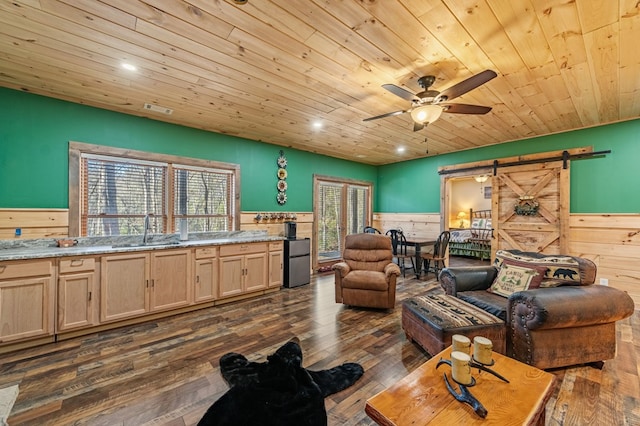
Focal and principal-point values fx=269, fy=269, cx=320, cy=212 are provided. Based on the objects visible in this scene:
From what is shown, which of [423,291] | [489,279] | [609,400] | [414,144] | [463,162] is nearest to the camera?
[609,400]

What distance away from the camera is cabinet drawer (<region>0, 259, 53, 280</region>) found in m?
A: 2.47

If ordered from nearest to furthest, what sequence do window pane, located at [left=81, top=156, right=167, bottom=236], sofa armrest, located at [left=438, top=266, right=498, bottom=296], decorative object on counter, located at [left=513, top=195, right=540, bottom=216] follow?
sofa armrest, located at [left=438, top=266, right=498, bottom=296], window pane, located at [left=81, top=156, right=167, bottom=236], decorative object on counter, located at [left=513, top=195, right=540, bottom=216]

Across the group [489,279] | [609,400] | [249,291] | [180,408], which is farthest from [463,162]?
[180,408]

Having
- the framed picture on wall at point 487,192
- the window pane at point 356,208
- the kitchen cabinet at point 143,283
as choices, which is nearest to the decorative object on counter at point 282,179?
the window pane at point 356,208

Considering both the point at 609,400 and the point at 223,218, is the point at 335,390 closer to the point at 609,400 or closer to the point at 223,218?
the point at 609,400

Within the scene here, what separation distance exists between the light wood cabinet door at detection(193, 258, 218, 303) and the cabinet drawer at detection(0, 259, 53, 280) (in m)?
1.42

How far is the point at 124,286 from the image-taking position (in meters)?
3.07

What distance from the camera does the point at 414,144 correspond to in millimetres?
5094

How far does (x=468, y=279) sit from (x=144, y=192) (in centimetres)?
432

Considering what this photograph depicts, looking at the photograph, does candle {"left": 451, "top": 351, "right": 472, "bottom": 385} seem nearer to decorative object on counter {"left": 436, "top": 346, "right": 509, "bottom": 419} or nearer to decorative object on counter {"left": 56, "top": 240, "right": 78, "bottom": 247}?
decorative object on counter {"left": 436, "top": 346, "right": 509, "bottom": 419}

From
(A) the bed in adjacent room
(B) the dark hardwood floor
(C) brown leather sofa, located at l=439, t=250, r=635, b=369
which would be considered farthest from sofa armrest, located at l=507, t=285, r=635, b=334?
(A) the bed in adjacent room

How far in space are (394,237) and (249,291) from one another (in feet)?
10.4

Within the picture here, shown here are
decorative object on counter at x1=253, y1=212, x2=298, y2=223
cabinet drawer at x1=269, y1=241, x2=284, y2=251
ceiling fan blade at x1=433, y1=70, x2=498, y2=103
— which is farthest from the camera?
decorative object on counter at x1=253, y1=212, x2=298, y2=223

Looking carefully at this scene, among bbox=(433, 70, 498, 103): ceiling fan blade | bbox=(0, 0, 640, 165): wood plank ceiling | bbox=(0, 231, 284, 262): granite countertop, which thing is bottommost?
bbox=(0, 231, 284, 262): granite countertop
